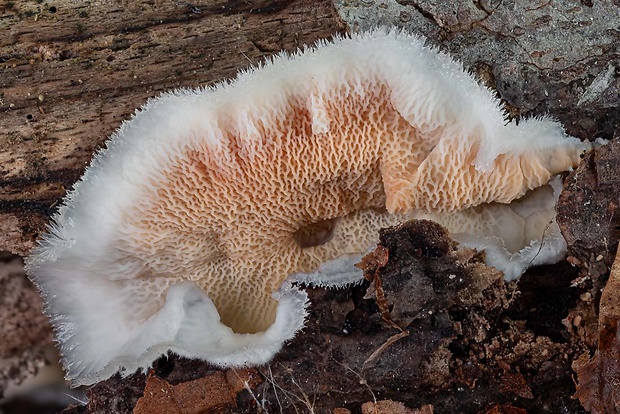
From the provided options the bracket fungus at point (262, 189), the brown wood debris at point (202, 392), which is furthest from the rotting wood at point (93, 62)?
the brown wood debris at point (202, 392)

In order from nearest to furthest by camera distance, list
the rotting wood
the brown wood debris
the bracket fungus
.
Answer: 1. the bracket fungus
2. the brown wood debris
3. the rotting wood

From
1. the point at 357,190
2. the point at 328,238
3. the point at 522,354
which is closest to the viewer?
the point at 522,354

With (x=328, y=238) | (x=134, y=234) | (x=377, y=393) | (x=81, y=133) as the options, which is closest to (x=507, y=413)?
(x=377, y=393)

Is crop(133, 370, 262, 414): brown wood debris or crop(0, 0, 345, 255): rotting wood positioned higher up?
crop(0, 0, 345, 255): rotting wood

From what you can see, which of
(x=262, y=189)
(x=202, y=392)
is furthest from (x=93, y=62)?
(x=202, y=392)

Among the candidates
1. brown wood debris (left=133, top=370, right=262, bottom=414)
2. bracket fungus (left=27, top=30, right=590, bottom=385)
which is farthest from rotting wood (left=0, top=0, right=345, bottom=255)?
brown wood debris (left=133, top=370, right=262, bottom=414)

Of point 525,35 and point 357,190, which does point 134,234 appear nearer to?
point 357,190

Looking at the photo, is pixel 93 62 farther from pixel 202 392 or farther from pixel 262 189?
pixel 202 392

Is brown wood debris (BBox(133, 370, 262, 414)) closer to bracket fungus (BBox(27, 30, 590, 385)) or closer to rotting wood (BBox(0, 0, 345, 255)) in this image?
bracket fungus (BBox(27, 30, 590, 385))
